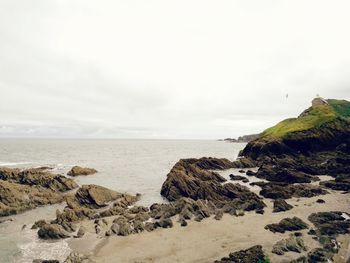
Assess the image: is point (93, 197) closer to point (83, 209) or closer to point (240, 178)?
point (83, 209)

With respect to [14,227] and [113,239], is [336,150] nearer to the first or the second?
[113,239]

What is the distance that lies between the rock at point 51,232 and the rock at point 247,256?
1765 centimetres

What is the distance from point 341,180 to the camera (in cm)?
5712

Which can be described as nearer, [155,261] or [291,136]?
[155,261]

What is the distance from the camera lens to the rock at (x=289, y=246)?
89.1 feet

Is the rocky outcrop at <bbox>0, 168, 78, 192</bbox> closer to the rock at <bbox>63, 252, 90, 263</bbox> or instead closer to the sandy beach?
the sandy beach

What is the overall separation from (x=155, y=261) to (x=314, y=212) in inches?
860

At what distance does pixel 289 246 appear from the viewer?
2761 cm

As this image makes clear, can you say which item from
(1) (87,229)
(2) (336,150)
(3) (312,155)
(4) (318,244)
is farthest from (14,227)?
(2) (336,150)

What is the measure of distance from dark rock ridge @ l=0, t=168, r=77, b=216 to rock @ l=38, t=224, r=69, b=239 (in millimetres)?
12343

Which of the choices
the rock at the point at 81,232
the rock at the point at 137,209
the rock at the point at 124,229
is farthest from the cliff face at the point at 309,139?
the rock at the point at 81,232

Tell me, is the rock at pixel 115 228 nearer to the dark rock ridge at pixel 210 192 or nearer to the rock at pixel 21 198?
the dark rock ridge at pixel 210 192

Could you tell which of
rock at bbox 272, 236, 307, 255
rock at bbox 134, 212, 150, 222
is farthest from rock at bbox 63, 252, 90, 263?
rock at bbox 272, 236, 307, 255

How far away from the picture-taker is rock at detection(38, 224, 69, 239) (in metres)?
34.2
